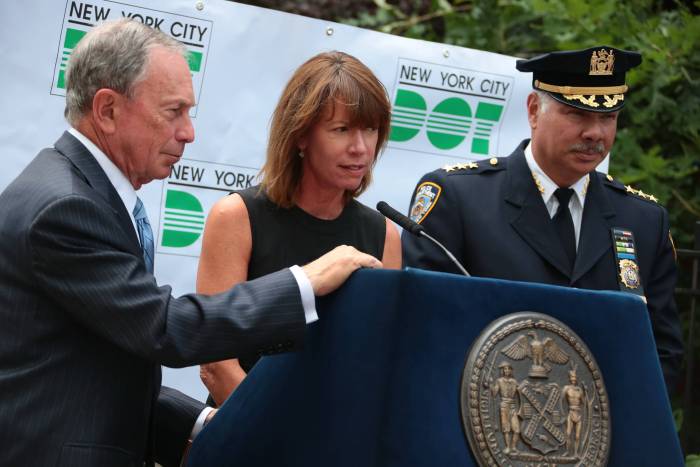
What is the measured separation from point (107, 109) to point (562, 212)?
1.59 metres

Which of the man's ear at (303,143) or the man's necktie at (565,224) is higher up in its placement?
the man's ear at (303,143)

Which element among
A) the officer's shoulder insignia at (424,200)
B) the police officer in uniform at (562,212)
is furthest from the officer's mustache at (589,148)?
the officer's shoulder insignia at (424,200)

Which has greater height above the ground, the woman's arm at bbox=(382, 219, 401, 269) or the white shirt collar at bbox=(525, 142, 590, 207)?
the white shirt collar at bbox=(525, 142, 590, 207)

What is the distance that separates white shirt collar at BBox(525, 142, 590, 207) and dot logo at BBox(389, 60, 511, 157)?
0.90 meters

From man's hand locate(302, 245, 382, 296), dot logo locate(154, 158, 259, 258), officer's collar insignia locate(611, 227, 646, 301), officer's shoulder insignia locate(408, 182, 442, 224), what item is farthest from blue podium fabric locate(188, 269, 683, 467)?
dot logo locate(154, 158, 259, 258)

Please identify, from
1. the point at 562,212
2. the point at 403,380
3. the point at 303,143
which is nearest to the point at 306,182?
the point at 303,143

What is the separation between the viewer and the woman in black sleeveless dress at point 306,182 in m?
2.96

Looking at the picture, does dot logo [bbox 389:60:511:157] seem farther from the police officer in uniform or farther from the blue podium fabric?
the blue podium fabric

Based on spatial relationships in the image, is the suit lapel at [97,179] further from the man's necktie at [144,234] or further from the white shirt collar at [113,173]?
the man's necktie at [144,234]

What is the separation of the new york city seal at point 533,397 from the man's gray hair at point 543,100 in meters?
1.52

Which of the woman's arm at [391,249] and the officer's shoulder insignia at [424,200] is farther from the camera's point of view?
the officer's shoulder insignia at [424,200]

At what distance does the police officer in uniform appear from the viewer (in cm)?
328

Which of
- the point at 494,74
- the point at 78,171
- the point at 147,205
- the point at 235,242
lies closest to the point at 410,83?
the point at 494,74

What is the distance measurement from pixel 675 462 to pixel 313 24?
2450 mm
